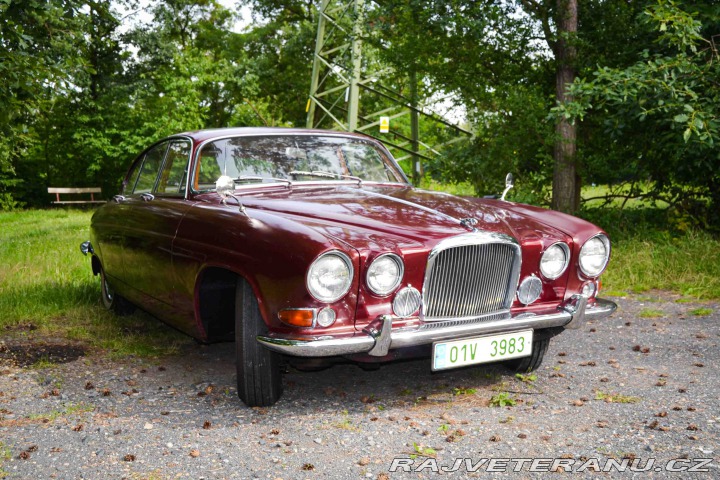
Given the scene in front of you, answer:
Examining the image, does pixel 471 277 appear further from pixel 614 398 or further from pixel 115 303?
pixel 115 303

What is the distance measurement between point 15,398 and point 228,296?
Result: 1.36 meters

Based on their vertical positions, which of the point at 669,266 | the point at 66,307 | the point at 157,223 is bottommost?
the point at 66,307

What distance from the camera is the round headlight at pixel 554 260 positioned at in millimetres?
4180

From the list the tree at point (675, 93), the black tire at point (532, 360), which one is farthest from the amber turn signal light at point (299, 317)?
the tree at point (675, 93)

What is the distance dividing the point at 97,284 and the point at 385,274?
192 inches

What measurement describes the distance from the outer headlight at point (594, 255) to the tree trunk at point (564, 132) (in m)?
5.01

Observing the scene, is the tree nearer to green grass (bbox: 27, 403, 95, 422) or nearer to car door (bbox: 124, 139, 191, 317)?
car door (bbox: 124, 139, 191, 317)

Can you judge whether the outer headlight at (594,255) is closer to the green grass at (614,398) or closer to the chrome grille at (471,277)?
the chrome grille at (471,277)

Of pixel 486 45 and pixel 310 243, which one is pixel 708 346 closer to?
pixel 310 243

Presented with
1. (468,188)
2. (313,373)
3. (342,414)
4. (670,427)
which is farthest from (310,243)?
(468,188)

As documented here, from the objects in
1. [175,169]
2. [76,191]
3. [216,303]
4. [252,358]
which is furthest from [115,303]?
[76,191]

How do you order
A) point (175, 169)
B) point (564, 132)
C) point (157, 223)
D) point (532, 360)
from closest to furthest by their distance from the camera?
point (532, 360) → point (157, 223) → point (175, 169) → point (564, 132)

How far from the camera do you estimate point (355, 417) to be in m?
3.81

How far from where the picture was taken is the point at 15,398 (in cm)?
416
